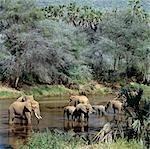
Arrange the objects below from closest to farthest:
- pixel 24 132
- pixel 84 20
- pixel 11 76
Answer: pixel 24 132 < pixel 11 76 < pixel 84 20

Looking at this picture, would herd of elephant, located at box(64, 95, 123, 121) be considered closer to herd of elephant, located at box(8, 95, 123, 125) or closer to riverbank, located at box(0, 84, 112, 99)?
herd of elephant, located at box(8, 95, 123, 125)

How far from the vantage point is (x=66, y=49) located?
51.0 m

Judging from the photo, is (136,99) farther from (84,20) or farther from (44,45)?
(84,20)

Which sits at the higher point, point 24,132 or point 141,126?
point 141,126

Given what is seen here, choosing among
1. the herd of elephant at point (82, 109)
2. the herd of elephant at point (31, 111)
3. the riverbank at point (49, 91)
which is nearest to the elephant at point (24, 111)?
the herd of elephant at point (31, 111)

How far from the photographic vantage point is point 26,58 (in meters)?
47.2

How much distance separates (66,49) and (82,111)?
2378 centimetres

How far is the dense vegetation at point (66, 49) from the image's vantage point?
157ft

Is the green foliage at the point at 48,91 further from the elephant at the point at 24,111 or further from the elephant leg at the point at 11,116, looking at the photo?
the elephant leg at the point at 11,116

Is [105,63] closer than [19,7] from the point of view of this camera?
No

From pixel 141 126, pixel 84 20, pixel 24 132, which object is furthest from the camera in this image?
pixel 84 20

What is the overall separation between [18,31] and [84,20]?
87.9 ft

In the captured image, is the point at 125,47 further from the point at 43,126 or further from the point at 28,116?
the point at 43,126

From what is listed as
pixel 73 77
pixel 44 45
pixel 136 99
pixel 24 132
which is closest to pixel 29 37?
pixel 44 45
